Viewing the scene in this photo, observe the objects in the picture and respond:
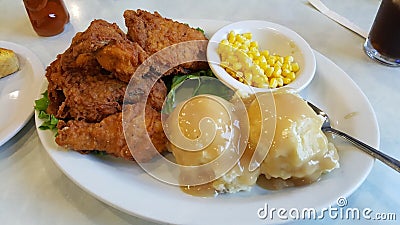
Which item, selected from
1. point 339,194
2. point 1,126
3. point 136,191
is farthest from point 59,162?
point 339,194

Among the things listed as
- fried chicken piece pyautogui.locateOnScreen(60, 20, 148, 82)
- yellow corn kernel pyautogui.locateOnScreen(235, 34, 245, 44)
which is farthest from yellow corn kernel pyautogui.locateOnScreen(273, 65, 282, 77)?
fried chicken piece pyautogui.locateOnScreen(60, 20, 148, 82)

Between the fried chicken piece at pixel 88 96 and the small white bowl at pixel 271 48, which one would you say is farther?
the small white bowl at pixel 271 48

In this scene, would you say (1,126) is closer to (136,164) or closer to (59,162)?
(59,162)

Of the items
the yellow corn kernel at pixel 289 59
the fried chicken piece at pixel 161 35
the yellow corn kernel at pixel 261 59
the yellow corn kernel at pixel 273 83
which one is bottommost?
the yellow corn kernel at pixel 273 83

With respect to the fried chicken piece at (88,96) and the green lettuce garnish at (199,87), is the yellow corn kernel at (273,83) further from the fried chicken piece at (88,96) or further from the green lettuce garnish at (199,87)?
the fried chicken piece at (88,96)

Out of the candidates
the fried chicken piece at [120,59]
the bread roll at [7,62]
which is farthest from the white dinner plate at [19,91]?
the fried chicken piece at [120,59]

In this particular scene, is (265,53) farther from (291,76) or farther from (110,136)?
(110,136)

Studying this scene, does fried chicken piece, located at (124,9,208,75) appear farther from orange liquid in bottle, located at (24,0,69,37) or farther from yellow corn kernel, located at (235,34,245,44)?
orange liquid in bottle, located at (24,0,69,37)
